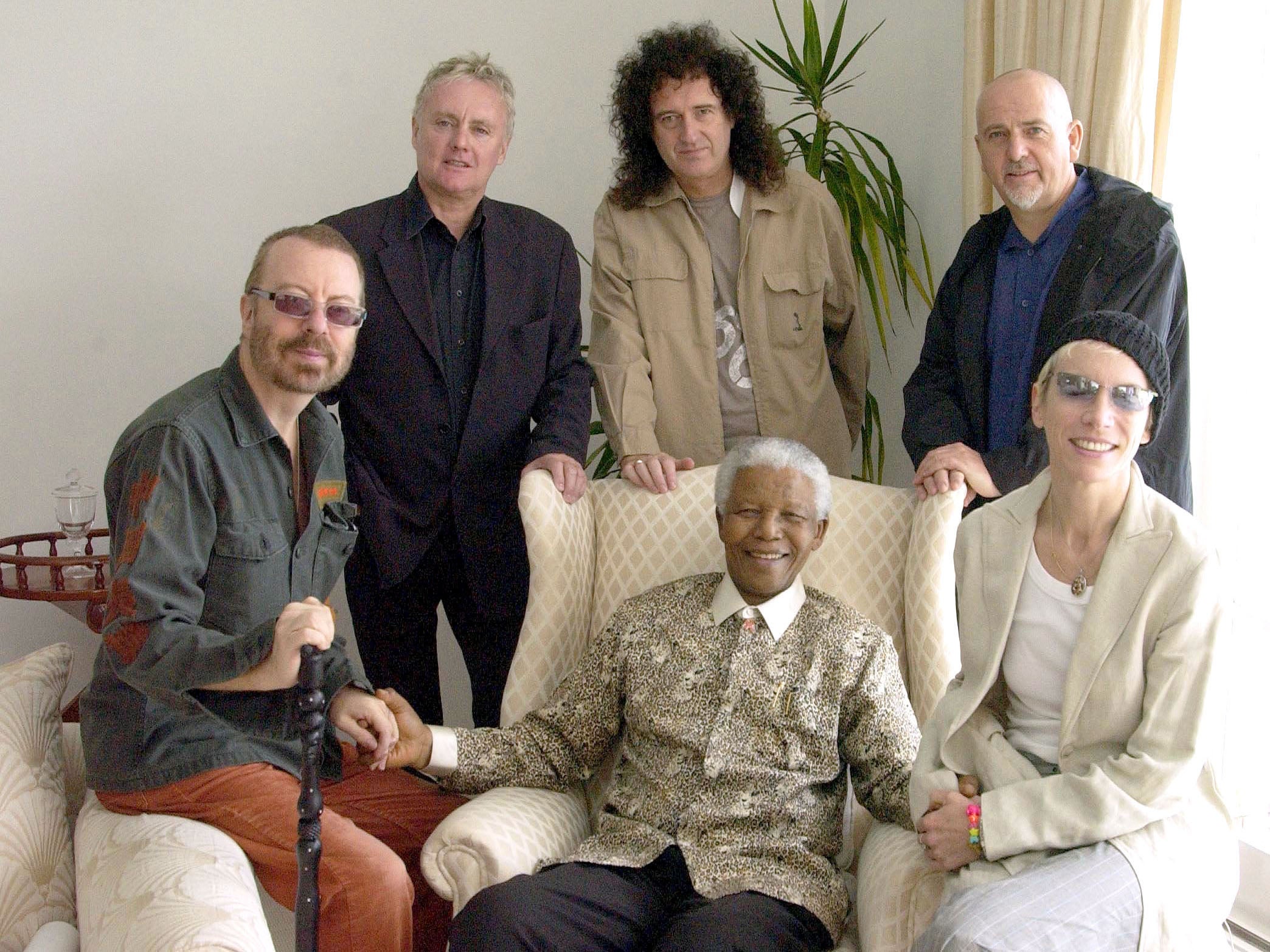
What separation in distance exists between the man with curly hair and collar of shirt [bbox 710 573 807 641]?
66 cm

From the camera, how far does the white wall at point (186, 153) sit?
3.29 m

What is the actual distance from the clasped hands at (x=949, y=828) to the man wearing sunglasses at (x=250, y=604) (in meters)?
0.79

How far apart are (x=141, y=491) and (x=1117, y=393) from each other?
53.9 inches

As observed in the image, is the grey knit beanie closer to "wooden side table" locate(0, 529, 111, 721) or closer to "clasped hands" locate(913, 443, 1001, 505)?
"clasped hands" locate(913, 443, 1001, 505)

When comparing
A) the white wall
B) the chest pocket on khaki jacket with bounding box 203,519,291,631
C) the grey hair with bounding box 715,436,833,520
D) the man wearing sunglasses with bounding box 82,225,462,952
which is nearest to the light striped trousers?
the grey hair with bounding box 715,436,833,520

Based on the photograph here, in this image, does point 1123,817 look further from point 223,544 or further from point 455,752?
point 223,544

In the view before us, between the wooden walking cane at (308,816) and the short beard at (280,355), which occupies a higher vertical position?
the short beard at (280,355)

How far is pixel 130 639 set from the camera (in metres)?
1.69

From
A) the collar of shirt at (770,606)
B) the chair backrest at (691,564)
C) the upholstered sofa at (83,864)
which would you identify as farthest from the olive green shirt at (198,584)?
the collar of shirt at (770,606)

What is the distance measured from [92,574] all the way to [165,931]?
1586mm

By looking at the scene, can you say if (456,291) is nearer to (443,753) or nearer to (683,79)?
(683,79)

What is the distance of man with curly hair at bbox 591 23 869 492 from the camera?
2725mm

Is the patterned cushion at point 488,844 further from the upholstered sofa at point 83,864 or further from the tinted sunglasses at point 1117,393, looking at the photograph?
the tinted sunglasses at point 1117,393

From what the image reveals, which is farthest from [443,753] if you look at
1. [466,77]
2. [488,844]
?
[466,77]
